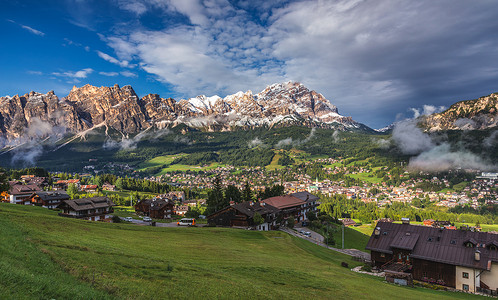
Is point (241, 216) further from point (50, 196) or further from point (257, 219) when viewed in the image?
point (50, 196)

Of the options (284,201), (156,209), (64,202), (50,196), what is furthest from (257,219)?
(50,196)

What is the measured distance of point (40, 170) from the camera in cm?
17600

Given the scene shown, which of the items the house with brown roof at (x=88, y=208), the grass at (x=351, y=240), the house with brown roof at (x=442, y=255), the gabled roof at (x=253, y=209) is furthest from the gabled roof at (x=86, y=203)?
the house with brown roof at (x=442, y=255)

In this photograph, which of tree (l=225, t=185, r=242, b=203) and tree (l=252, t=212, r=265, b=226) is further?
tree (l=225, t=185, r=242, b=203)

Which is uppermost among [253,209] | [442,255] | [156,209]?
[253,209]

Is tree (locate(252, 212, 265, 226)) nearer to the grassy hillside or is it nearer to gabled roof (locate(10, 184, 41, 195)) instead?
the grassy hillside

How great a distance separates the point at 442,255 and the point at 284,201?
55790mm

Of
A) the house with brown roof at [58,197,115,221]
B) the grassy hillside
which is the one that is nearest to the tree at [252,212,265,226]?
the grassy hillside

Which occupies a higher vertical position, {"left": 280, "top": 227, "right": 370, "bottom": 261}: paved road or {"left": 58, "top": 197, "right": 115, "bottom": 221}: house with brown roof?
{"left": 58, "top": 197, "right": 115, "bottom": 221}: house with brown roof

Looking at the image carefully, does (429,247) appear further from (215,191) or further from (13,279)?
(215,191)

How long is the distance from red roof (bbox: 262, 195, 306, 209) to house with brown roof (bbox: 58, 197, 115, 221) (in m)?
50.2

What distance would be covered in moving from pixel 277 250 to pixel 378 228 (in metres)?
23.9

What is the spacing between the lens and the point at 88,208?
254 feet

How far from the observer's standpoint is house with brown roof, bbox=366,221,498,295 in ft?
140
